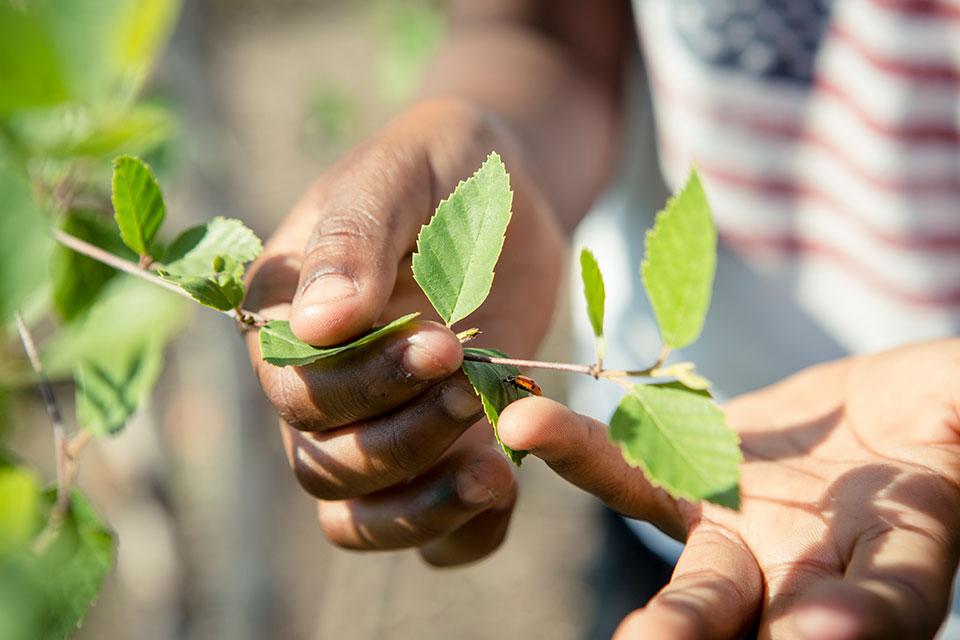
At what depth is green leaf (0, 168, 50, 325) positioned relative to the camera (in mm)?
284

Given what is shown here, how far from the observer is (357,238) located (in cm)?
66

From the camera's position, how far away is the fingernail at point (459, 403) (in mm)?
614

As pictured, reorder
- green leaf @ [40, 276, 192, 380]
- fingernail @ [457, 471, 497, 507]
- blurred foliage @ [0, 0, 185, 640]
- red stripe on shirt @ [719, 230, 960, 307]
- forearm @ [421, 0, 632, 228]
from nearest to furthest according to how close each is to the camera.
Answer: blurred foliage @ [0, 0, 185, 640]
green leaf @ [40, 276, 192, 380]
fingernail @ [457, 471, 497, 507]
red stripe on shirt @ [719, 230, 960, 307]
forearm @ [421, 0, 632, 228]

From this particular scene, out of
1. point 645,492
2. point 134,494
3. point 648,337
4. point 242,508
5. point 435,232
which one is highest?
point 435,232

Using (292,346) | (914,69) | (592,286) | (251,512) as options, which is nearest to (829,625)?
(592,286)

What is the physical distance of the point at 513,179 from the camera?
92 cm

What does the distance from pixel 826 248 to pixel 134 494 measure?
3.94ft

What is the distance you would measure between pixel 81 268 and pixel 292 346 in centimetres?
18

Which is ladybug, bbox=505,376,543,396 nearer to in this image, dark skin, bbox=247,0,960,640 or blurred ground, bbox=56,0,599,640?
dark skin, bbox=247,0,960,640

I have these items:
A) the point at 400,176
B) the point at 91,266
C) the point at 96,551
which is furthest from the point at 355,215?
the point at 96,551

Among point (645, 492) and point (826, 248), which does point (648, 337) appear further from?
point (645, 492)

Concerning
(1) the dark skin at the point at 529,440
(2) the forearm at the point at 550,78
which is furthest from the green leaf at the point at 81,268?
(2) the forearm at the point at 550,78

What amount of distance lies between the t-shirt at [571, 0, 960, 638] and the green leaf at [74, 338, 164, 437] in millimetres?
842

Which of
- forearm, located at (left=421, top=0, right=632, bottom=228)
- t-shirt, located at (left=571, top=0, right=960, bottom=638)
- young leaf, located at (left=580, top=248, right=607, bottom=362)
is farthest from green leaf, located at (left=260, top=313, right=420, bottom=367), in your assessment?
t-shirt, located at (left=571, top=0, right=960, bottom=638)
